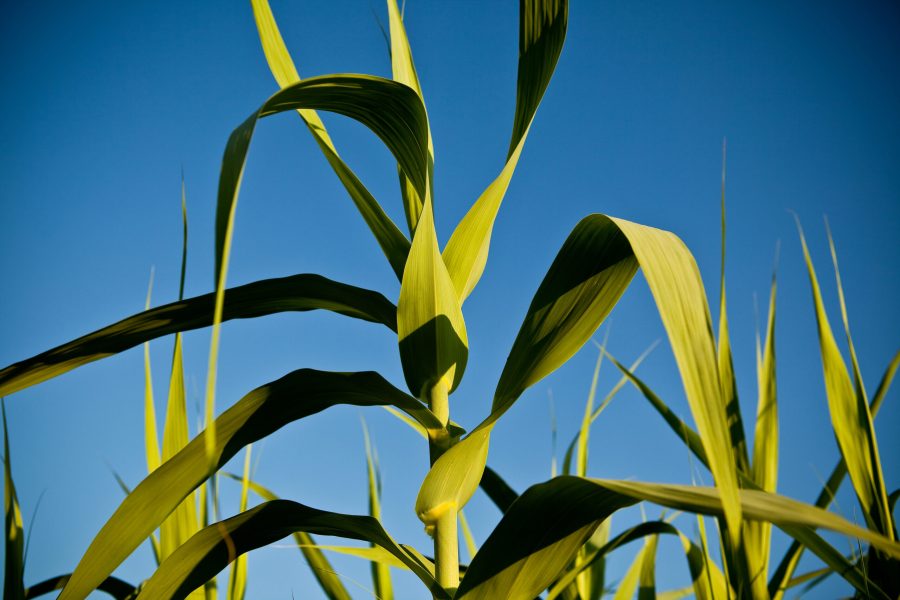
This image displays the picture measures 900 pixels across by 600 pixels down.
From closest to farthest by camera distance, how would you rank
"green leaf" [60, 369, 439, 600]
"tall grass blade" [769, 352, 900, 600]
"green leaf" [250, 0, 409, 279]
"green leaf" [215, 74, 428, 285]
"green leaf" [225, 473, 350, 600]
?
"green leaf" [215, 74, 428, 285] → "green leaf" [60, 369, 439, 600] → "green leaf" [250, 0, 409, 279] → "tall grass blade" [769, 352, 900, 600] → "green leaf" [225, 473, 350, 600]

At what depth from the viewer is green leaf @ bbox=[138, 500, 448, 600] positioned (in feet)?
1.19

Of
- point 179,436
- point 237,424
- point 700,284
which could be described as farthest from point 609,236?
point 179,436

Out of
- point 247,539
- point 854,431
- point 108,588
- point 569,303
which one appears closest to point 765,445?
point 854,431

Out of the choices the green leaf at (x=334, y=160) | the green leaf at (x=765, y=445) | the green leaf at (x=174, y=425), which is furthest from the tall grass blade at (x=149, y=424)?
the green leaf at (x=765, y=445)

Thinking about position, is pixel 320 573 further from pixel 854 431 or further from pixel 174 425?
pixel 854 431

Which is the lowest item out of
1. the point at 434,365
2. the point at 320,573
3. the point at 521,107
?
the point at 320,573

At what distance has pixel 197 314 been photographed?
381 mm

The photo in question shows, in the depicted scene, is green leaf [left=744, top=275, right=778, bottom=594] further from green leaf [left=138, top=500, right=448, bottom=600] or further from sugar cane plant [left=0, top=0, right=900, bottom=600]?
green leaf [left=138, top=500, right=448, bottom=600]

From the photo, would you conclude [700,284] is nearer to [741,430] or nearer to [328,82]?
[328,82]

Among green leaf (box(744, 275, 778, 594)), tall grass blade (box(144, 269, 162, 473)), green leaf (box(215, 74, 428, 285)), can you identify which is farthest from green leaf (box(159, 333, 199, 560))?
green leaf (box(744, 275, 778, 594))

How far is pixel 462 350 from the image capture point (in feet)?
1.32

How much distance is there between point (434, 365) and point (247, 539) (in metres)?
0.16

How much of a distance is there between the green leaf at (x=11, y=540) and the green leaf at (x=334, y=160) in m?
0.36

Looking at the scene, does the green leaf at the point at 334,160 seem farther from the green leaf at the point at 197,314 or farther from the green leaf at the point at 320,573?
the green leaf at the point at 320,573
